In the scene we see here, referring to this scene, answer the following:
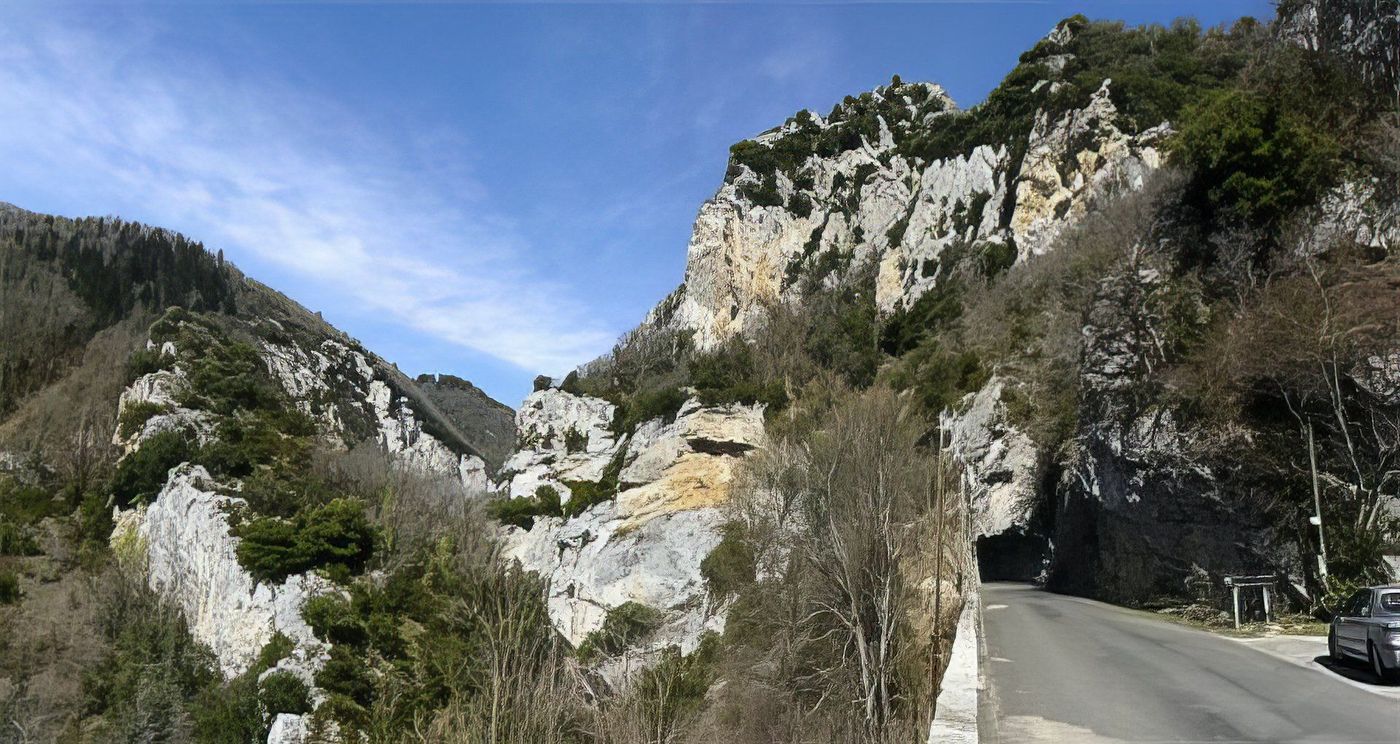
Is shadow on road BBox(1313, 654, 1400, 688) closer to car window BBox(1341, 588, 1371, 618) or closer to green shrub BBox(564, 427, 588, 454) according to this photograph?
car window BBox(1341, 588, 1371, 618)

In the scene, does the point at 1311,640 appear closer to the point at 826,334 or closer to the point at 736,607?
the point at 736,607

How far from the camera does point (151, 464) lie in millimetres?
34438

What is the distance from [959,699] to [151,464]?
38.0 metres

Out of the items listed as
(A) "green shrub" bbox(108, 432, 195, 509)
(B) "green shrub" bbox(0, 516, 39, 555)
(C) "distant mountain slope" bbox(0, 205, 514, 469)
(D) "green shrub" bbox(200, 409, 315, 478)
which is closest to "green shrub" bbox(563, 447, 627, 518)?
(D) "green shrub" bbox(200, 409, 315, 478)

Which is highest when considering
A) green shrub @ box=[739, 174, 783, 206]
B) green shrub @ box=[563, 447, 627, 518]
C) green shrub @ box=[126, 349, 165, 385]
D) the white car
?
green shrub @ box=[739, 174, 783, 206]

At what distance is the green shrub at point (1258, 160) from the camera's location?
20.8 meters

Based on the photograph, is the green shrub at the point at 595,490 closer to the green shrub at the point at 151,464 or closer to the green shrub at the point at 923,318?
the green shrub at the point at 923,318

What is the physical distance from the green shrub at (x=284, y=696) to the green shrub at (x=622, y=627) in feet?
29.4

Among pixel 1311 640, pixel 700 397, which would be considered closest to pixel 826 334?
pixel 700 397

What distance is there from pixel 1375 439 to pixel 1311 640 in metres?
5.47

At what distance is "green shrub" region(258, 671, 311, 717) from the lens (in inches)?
906

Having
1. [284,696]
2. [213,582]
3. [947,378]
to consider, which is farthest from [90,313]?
[947,378]

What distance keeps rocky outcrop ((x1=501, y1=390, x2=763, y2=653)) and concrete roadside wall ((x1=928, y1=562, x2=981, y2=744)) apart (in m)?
18.9

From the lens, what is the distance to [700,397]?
125ft
